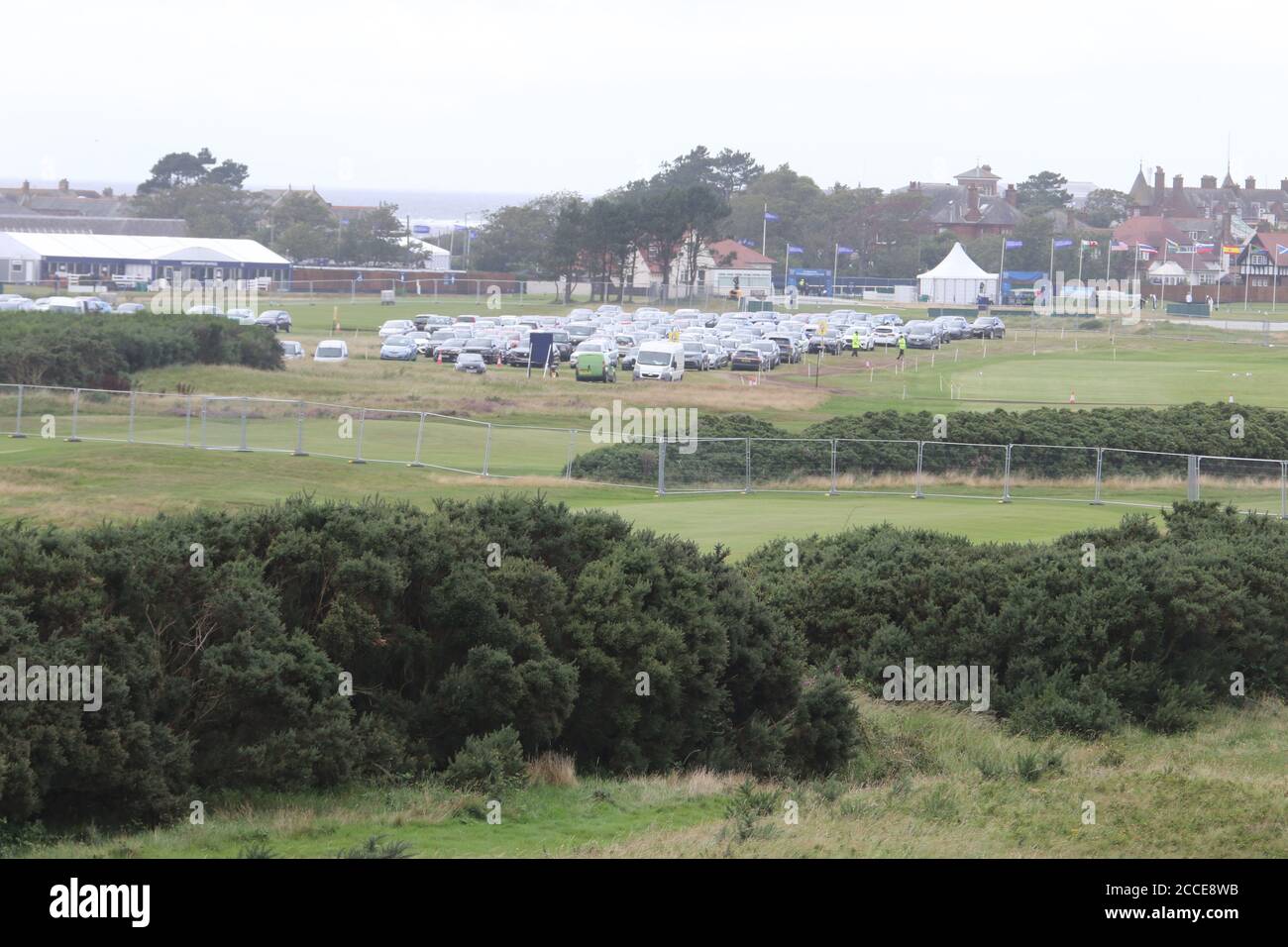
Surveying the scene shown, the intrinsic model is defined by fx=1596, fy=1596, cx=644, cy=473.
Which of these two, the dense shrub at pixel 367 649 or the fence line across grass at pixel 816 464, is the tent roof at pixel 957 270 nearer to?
the fence line across grass at pixel 816 464

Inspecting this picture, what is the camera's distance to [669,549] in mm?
15219

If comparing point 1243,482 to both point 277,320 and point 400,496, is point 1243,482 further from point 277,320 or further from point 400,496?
point 277,320

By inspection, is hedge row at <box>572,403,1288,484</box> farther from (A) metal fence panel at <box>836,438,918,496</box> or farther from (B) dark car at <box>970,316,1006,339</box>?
(B) dark car at <box>970,316,1006,339</box>

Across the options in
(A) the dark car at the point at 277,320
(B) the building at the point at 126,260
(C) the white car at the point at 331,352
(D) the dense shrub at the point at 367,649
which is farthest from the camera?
(B) the building at the point at 126,260

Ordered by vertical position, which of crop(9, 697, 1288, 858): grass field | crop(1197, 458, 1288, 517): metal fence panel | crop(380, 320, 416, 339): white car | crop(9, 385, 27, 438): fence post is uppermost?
crop(380, 320, 416, 339): white car

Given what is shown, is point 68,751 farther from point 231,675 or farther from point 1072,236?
point 1072,236

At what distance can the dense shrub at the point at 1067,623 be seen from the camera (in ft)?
55.8

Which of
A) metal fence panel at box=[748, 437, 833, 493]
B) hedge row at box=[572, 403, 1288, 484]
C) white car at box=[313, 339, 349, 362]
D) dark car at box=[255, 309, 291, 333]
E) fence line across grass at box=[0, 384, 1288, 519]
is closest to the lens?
fence line across grass at box=[0, 384, 1288, 519]

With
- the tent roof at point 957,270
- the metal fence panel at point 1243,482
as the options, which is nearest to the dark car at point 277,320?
the metal fence panel at point 1243,482

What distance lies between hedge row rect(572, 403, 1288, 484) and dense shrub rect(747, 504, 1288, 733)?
15.0 meters

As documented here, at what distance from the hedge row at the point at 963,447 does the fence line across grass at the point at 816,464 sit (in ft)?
0.10

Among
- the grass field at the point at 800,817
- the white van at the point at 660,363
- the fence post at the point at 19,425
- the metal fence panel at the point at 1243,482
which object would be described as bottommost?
the grass field at the point at 800,817

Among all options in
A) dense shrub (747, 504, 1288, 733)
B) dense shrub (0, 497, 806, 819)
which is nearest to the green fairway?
dense shrub (747, 504, 1288, 733)

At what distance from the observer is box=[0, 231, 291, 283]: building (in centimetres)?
12262
